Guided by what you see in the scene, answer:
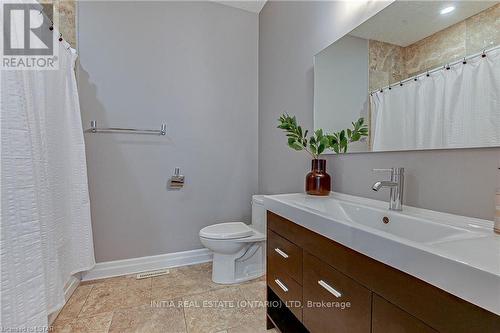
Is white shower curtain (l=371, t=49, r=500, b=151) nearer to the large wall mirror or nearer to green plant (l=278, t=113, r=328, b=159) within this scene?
the large wall mirror

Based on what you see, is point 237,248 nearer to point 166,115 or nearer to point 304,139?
point 304,139

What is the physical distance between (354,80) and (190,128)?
1.50 meters

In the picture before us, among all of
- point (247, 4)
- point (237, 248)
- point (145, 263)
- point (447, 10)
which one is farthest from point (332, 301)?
point (247, 4)

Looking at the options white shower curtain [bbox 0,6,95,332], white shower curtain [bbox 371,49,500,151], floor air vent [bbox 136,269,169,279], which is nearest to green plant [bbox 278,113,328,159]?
white shower curtain [bbox 371,49,500,151]

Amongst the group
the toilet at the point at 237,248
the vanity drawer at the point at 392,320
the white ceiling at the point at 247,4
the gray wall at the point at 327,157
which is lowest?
the toilet at the point at 237,248

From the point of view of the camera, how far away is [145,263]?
209 cm

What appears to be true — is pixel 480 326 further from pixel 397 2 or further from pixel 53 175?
pixel 53 175

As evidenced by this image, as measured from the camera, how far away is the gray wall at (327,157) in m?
0.82

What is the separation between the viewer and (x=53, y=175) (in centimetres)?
136

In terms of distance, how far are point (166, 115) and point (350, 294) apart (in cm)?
199

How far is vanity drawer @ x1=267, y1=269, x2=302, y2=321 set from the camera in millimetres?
1028

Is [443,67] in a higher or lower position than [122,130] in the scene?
higher

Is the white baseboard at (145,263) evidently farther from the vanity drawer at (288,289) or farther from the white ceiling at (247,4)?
the white ceiling at (247,4)

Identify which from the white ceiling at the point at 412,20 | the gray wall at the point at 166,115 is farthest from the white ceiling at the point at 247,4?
the white ceiling at the point at 412,20
